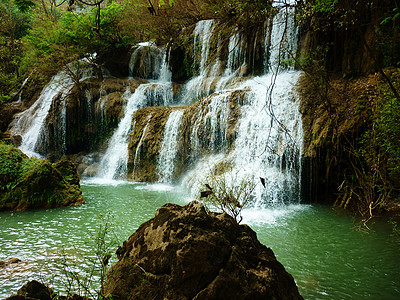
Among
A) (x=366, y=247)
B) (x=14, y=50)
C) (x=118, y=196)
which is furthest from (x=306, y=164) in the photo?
(x=14, y=50)

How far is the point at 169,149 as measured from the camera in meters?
12.6

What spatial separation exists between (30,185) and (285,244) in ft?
23.6

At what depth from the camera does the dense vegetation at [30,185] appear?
7.86 meters

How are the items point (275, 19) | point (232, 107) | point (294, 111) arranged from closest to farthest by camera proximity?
1. point (294, 111)
2. point (232, 107)
3. point (275, 19)

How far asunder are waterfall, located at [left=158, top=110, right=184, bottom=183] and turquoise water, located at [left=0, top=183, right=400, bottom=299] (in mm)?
3172

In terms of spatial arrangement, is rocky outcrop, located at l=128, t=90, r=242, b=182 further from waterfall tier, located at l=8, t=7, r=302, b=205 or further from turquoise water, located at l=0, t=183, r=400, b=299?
turquoise water, located at l=0, t=183, r=400, b=299

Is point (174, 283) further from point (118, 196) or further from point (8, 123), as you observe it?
point (8, 123)

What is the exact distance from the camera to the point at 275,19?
1341 centimetres

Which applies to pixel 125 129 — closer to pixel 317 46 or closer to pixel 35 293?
pixel 317 46

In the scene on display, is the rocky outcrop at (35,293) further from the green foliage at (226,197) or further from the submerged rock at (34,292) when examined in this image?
the green foliage at (226,197)

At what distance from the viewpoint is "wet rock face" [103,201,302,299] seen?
249 cm

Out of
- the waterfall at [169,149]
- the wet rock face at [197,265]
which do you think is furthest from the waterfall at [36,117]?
the wet rock face at [197,265]

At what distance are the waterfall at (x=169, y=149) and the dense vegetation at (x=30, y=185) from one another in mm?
Answer: 4261

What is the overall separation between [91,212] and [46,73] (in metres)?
14.3
